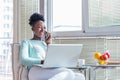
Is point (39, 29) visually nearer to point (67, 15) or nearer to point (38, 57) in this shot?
point (38, 57)

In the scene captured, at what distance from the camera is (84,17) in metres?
3.76

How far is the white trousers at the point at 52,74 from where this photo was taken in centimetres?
250

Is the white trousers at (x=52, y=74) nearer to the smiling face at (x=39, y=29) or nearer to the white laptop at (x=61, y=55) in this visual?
the white laptop at (x=61, y=55)

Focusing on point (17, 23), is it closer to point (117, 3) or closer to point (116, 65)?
point (117, 3)

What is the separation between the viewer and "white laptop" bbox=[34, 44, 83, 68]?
2.44 m

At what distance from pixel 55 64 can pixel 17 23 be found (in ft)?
5.76

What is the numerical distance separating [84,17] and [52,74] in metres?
1.42

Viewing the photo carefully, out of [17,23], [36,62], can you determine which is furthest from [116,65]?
[17,23]

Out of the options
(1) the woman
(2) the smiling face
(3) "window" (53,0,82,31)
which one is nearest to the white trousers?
(1) the woman

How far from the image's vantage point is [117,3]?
139 inches

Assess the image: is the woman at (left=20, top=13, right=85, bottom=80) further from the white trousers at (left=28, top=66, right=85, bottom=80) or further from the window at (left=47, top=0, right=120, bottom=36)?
the window at (left=47, top=0, right=120, bottom=36)

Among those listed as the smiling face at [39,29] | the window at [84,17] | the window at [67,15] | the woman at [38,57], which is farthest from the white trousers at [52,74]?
the window at [67,15]

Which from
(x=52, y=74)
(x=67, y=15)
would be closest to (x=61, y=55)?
(x=52, y=74)

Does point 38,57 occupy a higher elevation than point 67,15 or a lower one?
lower
